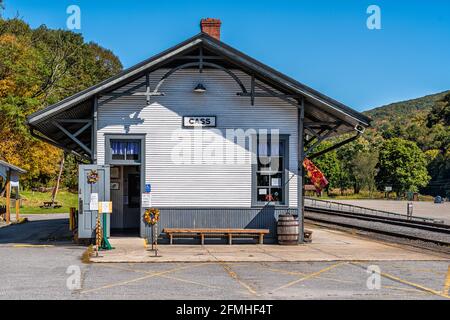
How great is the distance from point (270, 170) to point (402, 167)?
79302mm

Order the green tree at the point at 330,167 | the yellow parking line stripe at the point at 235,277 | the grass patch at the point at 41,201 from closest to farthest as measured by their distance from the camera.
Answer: the yellow parking line stripe at the point at 235,277 → the grass patch at the point at 41,201 → the green tree at the point at 330,167

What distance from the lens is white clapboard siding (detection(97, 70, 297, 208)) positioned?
61.7 ft

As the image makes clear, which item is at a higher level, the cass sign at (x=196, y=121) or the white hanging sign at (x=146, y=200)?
the cass sign at (x=196, y=121)

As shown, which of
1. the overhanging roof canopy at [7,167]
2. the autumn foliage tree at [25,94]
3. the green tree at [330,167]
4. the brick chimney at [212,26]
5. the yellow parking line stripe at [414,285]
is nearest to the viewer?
the yellow parking line stripe at [414,285]

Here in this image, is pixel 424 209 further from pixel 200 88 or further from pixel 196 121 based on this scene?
pixel 200 88

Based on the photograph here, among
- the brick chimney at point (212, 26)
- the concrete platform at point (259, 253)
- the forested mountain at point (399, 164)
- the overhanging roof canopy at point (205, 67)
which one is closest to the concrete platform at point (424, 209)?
the concrete platform at point (259, 253)

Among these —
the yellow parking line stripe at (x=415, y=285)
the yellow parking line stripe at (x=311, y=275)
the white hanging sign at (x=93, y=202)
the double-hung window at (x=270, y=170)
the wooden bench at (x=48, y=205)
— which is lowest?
the yellow parking line stripe at (x=415, y=285)

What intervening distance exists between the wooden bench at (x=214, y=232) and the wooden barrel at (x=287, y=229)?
43cm

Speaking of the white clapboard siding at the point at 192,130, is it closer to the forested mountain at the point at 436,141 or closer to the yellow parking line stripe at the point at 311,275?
the yellow parking line stripe at the point at 311,275

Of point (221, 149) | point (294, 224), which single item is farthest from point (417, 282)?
point (221, 149)

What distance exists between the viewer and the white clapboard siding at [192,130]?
18.8 meters

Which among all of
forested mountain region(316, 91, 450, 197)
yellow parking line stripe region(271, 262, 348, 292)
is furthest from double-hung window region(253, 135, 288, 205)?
forested mountain region(316, 91, 450, 197)

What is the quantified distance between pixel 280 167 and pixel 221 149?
6.20ft
